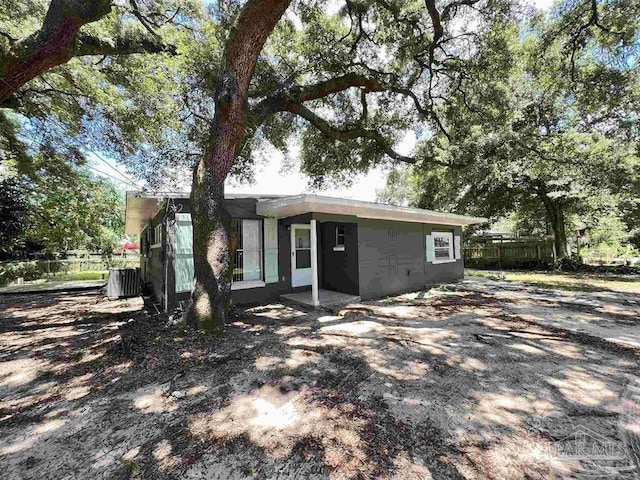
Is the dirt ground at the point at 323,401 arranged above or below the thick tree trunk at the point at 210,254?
below

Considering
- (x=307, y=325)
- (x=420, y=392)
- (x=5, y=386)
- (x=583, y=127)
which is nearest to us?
(x=420, y=392)

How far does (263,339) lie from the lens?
4.31m

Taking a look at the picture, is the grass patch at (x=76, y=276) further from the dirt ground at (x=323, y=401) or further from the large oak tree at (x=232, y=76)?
the dirt ground at (x=323, y=401)

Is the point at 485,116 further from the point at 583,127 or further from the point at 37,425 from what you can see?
the point at 37,425

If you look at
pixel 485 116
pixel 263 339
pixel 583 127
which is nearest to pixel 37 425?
pixel 263 339

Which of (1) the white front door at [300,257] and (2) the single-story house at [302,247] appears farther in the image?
(1) the white front door at [300,257]

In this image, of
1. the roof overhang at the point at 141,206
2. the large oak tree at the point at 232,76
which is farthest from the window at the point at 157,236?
the large oak tree at the point at 232,76

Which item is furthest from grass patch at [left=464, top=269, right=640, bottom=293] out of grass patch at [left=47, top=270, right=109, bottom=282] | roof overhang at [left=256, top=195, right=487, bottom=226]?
grass patch at [left=47, top=270, right=109, bottom=282]

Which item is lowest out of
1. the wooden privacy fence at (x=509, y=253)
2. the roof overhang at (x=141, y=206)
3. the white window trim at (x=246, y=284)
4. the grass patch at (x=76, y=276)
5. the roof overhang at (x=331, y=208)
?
the grass patch at (x=76, y=276)

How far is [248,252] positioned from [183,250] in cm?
152

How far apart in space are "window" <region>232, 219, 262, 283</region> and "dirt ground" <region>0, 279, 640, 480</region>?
6.65 ft

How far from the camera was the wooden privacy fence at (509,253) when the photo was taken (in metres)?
13.5

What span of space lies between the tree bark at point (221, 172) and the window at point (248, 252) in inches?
73.8

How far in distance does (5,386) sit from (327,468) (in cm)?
388
